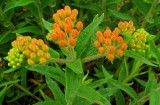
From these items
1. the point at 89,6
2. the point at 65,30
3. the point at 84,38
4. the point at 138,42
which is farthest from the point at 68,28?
the point at 89,6

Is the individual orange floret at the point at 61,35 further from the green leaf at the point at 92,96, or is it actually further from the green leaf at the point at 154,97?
the green leaf at the point at 154,97

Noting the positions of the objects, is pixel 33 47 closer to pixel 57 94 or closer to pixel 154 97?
pixel 57 94

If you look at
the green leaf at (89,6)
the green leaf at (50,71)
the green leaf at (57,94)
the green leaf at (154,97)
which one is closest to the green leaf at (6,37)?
the green leaf at (89,6)

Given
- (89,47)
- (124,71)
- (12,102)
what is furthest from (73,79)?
(12,102)

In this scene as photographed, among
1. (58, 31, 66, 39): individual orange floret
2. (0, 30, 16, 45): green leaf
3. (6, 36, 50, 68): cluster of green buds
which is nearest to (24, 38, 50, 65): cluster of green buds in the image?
(6, 36, 50, 68): cluster of green buds

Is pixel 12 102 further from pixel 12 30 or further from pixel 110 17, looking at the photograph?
pixel 110 17

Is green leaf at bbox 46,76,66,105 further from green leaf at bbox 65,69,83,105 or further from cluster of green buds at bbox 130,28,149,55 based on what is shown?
cluster of green buds at bbox 130,28,149,55
